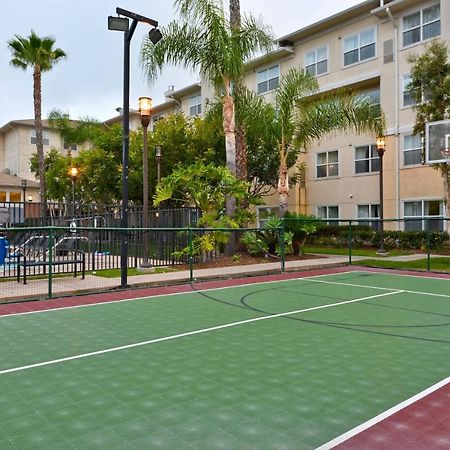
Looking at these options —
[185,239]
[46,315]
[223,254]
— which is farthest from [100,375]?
[223,254]

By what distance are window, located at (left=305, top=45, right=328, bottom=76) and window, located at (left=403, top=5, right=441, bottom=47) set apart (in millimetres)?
4884

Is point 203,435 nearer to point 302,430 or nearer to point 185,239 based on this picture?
point 302,430

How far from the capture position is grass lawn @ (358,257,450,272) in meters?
15.4

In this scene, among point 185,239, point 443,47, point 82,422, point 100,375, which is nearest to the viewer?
point 82,422

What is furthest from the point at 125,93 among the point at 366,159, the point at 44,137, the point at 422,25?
the point at 44,137

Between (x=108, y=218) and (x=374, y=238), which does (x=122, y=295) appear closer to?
(x=108, y=218)

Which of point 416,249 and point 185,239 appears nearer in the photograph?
point 185,239

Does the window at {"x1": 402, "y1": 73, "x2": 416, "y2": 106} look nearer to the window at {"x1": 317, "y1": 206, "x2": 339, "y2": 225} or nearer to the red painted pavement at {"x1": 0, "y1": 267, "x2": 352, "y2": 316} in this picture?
the window at {"x1": 317, "y1": 206, "x2": 339, "y2": 225}

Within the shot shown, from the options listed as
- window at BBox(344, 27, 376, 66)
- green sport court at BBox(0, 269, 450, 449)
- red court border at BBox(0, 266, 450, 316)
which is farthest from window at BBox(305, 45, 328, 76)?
green sport court at BBox(0, 269, 450, 449)

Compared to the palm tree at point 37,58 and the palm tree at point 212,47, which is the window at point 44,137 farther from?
the palm tree at point 212,47

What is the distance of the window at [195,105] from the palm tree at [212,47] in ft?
63.9

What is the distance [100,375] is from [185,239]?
35.6 feet

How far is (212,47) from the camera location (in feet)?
55.7

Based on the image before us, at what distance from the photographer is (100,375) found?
4883 millimetres
